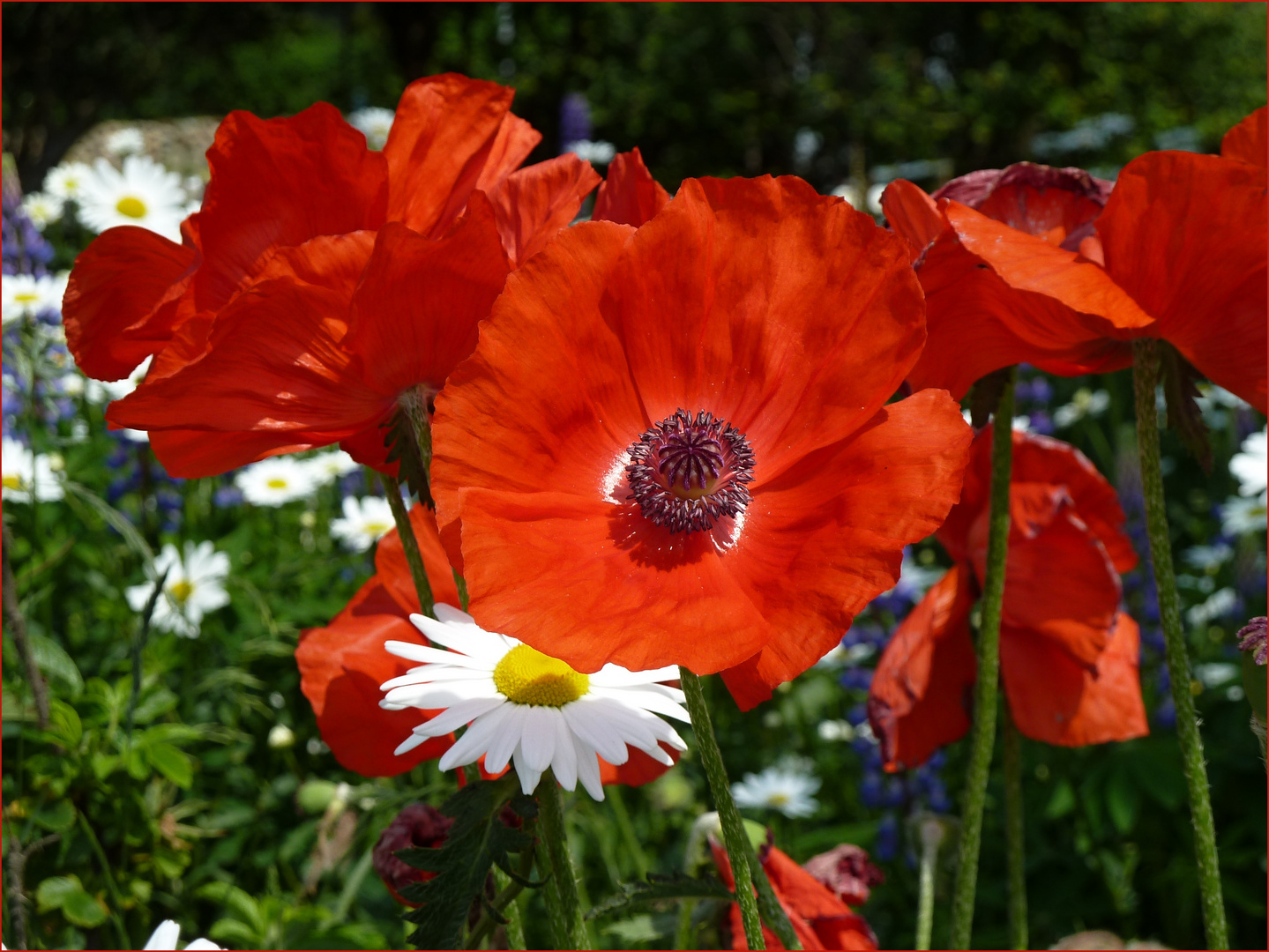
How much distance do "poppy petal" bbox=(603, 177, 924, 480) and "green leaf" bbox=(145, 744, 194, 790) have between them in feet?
4.31

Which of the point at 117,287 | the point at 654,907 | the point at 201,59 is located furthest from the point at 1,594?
the point at 201,59

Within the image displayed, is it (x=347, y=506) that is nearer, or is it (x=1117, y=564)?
(x=1117, y=564)

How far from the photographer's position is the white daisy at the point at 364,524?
109 inches

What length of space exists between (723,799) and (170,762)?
1.39 meters

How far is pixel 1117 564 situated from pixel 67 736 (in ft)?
4.90

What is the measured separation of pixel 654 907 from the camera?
105cm

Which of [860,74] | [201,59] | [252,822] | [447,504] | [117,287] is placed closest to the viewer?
[447,504]

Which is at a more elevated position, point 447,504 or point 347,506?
point 347,506

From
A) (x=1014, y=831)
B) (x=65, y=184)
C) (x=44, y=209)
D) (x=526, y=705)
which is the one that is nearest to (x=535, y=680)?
(x=526, y=705)

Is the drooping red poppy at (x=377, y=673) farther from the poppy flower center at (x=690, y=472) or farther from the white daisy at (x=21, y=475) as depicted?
the white daisy at (x=21, y=475)

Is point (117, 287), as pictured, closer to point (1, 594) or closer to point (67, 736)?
point (1, 594)

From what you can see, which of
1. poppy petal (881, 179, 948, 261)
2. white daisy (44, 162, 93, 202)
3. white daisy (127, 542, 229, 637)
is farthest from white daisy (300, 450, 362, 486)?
poppy petal (881, 179, 948, 261)

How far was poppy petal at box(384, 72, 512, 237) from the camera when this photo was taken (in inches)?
34.6

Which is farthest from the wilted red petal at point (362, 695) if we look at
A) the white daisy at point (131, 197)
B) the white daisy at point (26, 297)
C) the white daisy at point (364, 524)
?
the white daisy at point (131, 197)
